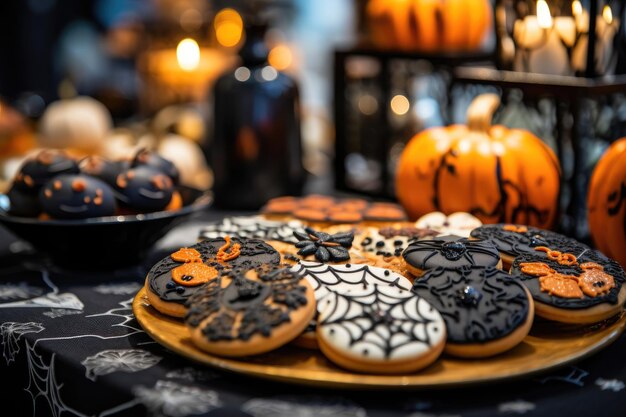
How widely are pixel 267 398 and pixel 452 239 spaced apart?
1.34 feet

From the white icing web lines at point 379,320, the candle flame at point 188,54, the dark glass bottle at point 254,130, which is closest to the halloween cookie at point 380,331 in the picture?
the white icing web lines at point 379,320

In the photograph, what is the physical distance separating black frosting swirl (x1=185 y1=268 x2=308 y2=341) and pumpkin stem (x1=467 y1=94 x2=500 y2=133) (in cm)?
65

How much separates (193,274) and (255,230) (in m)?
0.28

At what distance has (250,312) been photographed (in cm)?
84

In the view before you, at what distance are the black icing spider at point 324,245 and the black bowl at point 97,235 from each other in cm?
30

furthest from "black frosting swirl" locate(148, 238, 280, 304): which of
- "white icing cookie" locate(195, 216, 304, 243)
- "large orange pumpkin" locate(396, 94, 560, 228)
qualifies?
"large orange pumpkin" locate(396, 94, 560, 228)

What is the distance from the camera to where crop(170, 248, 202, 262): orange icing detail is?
102 centimetres

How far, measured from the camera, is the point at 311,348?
863mm

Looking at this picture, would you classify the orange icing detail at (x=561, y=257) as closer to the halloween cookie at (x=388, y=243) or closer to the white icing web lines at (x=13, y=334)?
the halloween cookie at (x=388, y=243)

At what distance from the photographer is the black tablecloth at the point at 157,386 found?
770 millimetres

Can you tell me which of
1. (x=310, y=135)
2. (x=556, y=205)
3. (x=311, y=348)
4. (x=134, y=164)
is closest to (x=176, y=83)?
(x=310, y=135)

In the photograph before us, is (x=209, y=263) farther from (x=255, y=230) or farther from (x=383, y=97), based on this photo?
(x=383, y=97)

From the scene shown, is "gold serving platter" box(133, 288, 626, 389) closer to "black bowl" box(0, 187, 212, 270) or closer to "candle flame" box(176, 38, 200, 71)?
"black bowl" box(0, 187, 212, 270)

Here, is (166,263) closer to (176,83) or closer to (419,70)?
(419,70)
